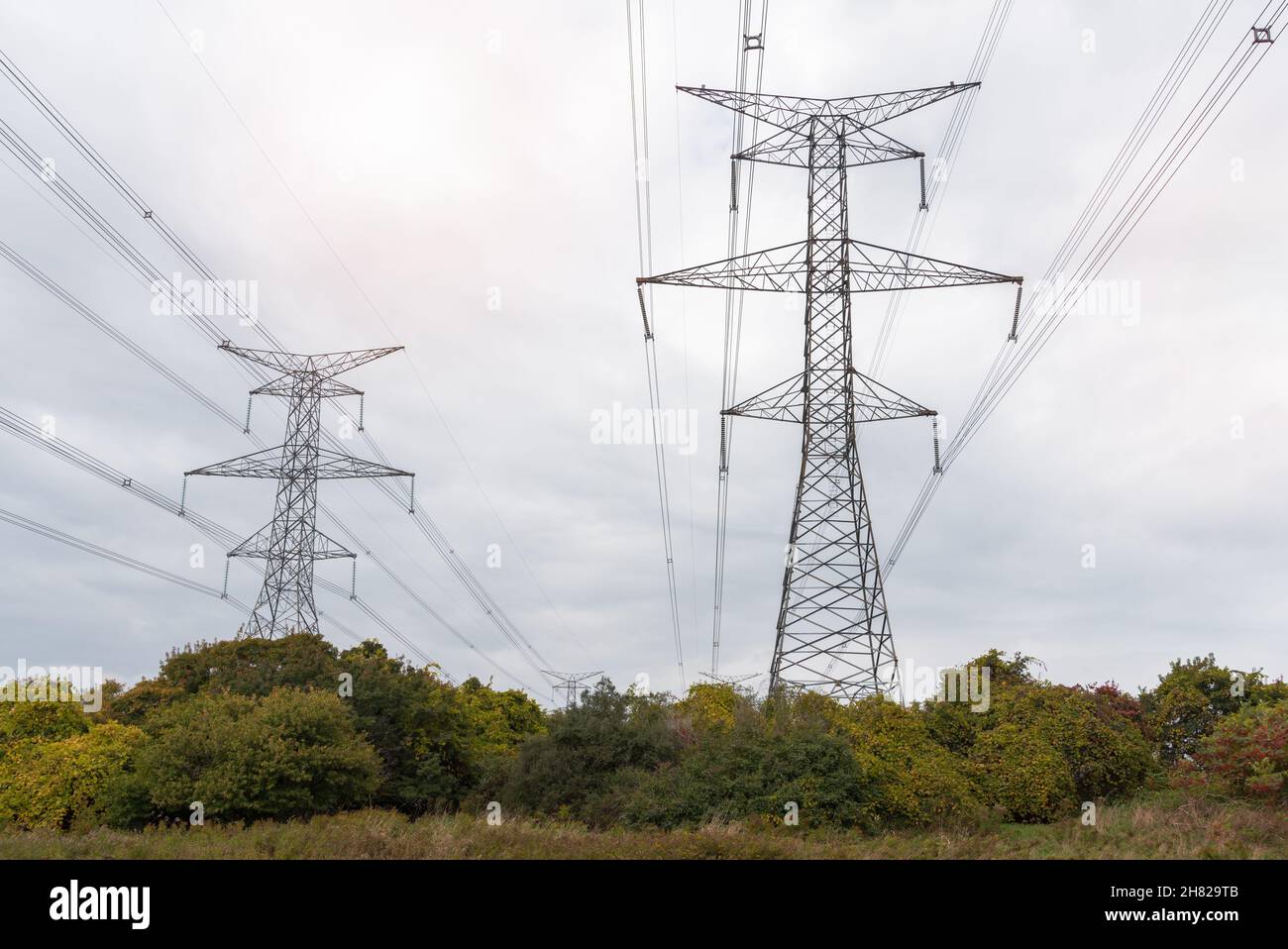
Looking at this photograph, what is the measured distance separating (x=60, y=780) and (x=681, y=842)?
20.8 m

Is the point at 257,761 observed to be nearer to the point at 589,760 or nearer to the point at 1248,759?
the point at 589,760

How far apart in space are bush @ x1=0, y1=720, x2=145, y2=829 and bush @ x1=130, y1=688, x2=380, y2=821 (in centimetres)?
115

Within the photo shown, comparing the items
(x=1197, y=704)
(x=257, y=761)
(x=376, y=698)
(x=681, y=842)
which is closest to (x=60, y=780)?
(x=257, y=761)

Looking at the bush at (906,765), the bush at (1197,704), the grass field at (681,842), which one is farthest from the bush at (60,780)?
the bush at (1197,704)

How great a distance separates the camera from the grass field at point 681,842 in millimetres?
20234

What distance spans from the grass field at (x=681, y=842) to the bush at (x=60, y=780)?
4.45 meters

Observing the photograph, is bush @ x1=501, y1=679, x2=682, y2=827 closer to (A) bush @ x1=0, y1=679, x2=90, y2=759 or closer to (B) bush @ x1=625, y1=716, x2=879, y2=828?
(B) bush @ x1=625, y1=716, x2=879, y2=828

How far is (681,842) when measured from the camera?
72.7 ft

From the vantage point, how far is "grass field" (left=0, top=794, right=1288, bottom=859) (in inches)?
797

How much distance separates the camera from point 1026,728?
30438 millimetres

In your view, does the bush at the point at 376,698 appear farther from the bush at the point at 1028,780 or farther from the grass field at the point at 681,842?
the bush at the point at 1028,780

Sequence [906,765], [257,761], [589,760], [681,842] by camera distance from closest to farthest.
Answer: [681,842], [257,761], [906,765], [589,760]
